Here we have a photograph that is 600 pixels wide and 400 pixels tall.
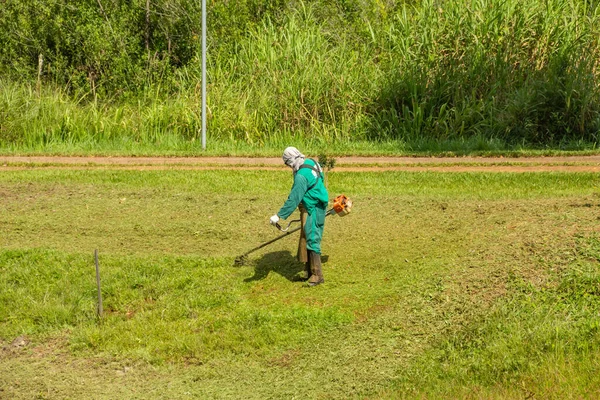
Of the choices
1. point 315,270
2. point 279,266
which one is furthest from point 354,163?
point 315,270

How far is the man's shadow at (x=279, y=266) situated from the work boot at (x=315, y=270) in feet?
1.07

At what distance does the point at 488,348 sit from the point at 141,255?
4769mm

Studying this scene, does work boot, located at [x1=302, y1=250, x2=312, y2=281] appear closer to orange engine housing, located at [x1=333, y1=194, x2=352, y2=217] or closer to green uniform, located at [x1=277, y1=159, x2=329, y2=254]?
green uniform, located at [x1=277, y1=159, x2=329, y2=254]

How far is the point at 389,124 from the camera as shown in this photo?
17.8m

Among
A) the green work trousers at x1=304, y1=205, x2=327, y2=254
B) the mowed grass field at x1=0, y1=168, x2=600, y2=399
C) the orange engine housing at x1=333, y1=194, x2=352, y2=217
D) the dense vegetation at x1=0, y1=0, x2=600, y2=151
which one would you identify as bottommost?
the mowed grass field at x1=0, y1=168, x2=600, y2=399

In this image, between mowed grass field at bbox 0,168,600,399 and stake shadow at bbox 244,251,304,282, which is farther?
stake shadow at bbox 244,251,304,282

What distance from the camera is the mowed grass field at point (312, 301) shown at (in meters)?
7.99

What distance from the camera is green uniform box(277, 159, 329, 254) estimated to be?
9.30 m

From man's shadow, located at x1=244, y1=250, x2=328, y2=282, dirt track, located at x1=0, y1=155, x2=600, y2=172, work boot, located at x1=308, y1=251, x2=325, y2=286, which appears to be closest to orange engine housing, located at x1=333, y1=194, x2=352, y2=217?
work boot, located at x1=308, y1=251, x2=325, y2=286

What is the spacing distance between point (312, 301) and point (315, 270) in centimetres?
37

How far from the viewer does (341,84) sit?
1828 cm

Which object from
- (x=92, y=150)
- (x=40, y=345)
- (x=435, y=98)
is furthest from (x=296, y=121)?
(x=40, y=345)

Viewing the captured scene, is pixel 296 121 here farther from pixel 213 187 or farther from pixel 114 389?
pixel 114 389

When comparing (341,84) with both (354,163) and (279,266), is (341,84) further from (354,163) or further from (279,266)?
(279,266)
